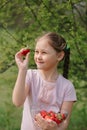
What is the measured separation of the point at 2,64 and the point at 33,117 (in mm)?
2195

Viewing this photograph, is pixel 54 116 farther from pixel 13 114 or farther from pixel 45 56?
pixel 13 114

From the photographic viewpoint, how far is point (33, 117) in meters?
3.26

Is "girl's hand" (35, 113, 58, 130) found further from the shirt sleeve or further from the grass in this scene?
the grass

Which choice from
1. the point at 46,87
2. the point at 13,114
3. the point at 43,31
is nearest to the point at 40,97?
the point at 46,87

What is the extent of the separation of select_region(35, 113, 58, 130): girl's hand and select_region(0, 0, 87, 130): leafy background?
5.30 ft

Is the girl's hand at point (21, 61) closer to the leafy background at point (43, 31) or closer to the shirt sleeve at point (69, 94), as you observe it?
the shirt sleeve at point (69, 94)

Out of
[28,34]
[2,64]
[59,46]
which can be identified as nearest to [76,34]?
[28,34]

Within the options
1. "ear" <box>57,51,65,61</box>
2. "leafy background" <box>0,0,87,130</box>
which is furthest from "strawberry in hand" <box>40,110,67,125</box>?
"leafy background" <box>0,0,87,130</box>

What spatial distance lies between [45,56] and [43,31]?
6.51 feet

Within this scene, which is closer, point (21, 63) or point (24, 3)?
point (21, 63)

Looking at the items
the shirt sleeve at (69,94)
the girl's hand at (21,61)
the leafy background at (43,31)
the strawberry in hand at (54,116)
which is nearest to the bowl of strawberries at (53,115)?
the strawberry in hand at (54,116)

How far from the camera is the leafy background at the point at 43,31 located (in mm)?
4961

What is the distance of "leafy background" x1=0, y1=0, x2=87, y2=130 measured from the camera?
16.3ft

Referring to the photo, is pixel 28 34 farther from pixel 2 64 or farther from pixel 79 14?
pixel 79 14
